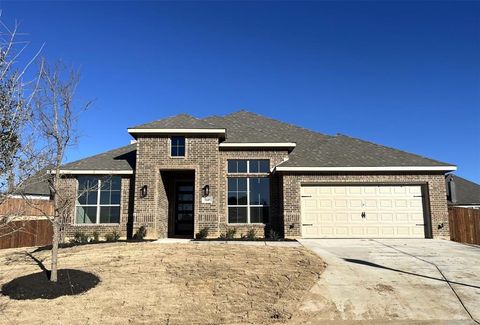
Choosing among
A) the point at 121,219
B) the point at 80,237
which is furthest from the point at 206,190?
the point at 80,237

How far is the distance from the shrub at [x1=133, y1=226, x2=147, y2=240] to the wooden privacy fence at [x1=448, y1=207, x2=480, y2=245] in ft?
42.9

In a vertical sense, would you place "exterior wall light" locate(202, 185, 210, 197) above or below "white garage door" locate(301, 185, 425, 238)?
above

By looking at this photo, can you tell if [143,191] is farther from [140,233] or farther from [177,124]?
[177,124]

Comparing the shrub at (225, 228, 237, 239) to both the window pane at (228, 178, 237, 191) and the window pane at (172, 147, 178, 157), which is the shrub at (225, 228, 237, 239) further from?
the window pane at (172, 147, 178, 157)

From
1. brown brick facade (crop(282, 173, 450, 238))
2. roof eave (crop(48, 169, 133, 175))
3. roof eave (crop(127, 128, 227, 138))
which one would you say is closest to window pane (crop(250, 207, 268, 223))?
brown brick facade (crop(282, 173, 450, 238))

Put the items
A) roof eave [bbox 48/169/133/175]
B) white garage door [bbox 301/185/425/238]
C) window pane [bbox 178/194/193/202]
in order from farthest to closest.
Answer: window pane [bbox 178/194/193/202]
roof eave [bbox 48/169/133/175]
white garage door [bbox 301/185/425/238]

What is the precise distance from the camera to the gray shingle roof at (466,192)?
87.4ft

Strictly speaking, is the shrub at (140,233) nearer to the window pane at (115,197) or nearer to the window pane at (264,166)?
the window pane at (115,197)

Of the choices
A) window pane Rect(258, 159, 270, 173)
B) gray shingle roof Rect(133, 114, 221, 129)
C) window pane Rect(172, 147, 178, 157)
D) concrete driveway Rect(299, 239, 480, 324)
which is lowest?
concrete driveway Rect(299, 239, 480, 324)

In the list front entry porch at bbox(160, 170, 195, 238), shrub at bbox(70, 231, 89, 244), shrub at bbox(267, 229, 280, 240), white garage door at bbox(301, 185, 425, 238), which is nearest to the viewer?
shrub at bbox(267, 229, 280, 240)

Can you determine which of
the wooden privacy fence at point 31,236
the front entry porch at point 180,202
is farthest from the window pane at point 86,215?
the front entry porch at point 180,202

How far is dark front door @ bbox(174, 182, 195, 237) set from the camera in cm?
1736

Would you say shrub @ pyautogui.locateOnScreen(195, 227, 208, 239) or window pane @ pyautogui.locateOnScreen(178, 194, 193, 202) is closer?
shrub @ pyautogui.locateOnScreen(195, 227, 208, 239)

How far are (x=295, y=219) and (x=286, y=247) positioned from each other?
3668mm
